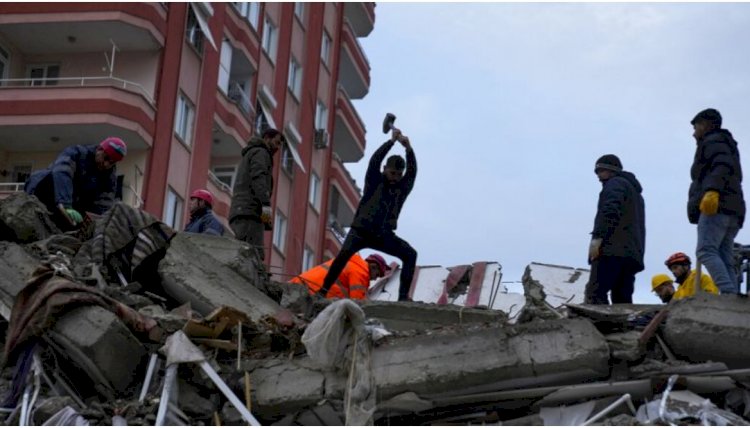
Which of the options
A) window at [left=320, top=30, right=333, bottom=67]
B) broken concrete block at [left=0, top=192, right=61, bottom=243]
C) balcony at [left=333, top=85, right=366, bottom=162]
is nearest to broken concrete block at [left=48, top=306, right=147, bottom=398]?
broken concrete block at [left=0, top=192, right=61, bottom=243]

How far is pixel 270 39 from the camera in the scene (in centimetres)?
3853

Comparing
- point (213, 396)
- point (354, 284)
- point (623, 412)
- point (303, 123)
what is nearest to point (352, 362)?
Result: point (213, 396)

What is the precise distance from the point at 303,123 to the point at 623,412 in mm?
31725

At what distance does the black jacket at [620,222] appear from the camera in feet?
41.6

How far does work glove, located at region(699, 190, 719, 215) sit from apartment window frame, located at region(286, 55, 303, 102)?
28845 mm

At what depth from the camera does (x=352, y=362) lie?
32.8 ft

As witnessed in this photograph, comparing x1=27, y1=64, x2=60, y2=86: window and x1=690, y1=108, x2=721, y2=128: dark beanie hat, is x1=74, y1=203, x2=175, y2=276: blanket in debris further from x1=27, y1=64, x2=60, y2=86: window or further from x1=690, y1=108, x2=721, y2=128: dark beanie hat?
x1=27, y1=64, x2=60, y2=86: window

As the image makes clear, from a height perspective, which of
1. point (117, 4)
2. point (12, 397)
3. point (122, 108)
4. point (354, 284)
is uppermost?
point (117, 4)

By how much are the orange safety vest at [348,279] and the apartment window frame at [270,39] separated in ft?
76.0

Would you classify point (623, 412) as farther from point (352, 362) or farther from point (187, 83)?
point (187, 83)

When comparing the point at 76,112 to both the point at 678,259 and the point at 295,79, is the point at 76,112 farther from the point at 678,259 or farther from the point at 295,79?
the point at 678,259

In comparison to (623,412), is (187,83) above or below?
above

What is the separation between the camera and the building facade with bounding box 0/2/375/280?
2953 centimetres

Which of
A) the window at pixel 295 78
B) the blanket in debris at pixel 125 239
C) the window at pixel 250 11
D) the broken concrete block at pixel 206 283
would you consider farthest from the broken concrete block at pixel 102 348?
the window at pixel 295 78
